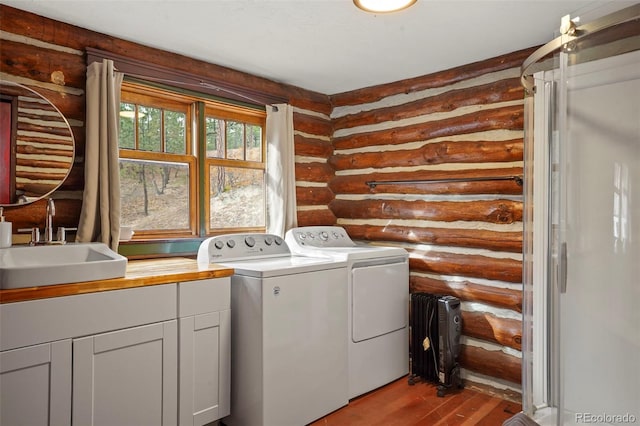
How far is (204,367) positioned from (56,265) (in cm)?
94

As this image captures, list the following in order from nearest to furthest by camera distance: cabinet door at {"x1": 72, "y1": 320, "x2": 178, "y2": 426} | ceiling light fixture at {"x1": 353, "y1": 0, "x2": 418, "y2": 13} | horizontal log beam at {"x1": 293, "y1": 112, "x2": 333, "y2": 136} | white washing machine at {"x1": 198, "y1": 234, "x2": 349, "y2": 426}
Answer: cabinet door at {"x1": 72, "y1": 320, "x2": 178, "y2": 426} → ceiling light fixture at {"x1": 353, "y1": 0, "x2": 418, "y2": 13} → white washing machine at {"x1": 198, "y1": 234, "x2": 349, "y2": 426} → horizontal log beam at {"x1": 293, "y1": 112, "x2": 333, "y2": 136}

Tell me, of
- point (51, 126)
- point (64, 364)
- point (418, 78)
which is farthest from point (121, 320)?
point (418, 78)

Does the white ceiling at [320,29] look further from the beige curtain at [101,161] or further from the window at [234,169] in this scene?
the window at [234,169]

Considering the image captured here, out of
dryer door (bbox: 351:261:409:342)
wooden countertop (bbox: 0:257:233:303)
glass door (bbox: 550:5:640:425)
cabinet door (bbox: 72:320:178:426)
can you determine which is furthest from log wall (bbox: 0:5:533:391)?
glass door (bbox: 550:5:640:425)

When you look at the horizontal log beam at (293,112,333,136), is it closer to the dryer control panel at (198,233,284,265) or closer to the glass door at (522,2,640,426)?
the dryer control panel at (198,233,284,265)

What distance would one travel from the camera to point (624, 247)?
1.74 m

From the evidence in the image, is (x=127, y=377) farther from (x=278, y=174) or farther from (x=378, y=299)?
(x=278, y=174)

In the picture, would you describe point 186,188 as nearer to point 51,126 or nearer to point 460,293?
point 51,126

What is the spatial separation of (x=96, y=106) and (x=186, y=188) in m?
0.87

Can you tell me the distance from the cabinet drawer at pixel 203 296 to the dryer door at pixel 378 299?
93cm

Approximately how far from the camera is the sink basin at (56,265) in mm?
1732

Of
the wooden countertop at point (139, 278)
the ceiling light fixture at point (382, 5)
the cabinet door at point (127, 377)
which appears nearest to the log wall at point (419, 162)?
the wooden countertop at point (139, 278)

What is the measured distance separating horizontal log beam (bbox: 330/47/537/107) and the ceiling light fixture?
1190 millimetres

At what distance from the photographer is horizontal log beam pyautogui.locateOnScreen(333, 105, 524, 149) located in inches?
116
